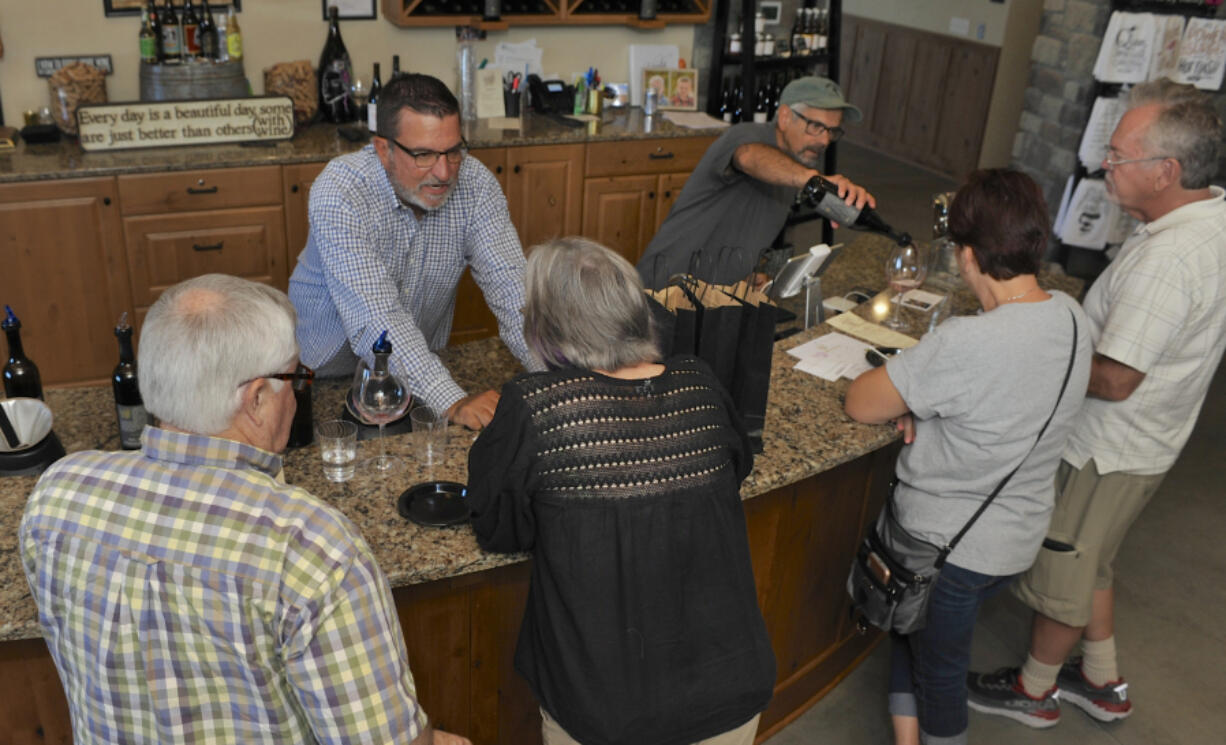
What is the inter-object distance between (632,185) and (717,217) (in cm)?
178

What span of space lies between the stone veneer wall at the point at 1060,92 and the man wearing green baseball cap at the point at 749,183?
3735mm

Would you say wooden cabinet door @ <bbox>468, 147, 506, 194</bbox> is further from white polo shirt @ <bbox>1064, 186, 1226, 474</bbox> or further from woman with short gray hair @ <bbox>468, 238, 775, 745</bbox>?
woman with short gray hair @ <bbox>468, 238, 775, 745</bbox>

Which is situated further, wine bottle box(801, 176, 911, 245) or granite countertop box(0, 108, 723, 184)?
granite countertop box(0, 108, 723, 184)

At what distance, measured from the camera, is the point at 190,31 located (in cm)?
436

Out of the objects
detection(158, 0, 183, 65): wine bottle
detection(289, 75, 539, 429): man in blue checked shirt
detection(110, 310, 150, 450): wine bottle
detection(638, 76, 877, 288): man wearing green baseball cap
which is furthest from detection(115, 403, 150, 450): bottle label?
detection(158, 0, 183, 65): wine bottle

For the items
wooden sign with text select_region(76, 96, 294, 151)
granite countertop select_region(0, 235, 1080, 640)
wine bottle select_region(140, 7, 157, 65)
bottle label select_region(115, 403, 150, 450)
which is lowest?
granite countertop select_region(0, 235, 1080, 640)

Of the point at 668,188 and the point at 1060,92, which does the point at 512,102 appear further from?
the point at 1060,92

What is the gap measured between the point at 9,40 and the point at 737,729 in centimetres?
412

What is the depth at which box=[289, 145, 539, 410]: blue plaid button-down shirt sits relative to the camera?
2.37 metres

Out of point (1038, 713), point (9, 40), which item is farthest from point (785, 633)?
point (9, 40)

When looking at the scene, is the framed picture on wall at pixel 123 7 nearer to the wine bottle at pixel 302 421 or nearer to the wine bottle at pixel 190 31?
the wine bottle at pixel 190 31

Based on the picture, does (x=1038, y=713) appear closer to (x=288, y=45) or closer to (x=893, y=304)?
(x=893, y=304)

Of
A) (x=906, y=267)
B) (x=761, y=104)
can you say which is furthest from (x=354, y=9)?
(x=906, y=267)

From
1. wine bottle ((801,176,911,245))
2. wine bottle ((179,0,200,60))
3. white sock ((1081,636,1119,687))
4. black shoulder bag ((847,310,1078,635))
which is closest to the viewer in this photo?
black shoulder bag ((847,310,1078,635))
